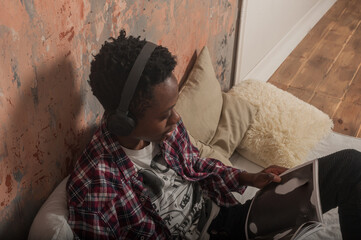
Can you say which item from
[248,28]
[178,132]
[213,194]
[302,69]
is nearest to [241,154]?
[213,194]

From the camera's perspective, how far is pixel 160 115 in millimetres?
974

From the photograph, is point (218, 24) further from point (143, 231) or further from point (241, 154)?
point (143, 231)

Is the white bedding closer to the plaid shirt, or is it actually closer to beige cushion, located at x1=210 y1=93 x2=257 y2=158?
beige cushion, located at x1=210 y1=93 x2=257 y2=158

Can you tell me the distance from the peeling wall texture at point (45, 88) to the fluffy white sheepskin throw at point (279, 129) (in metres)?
0.67

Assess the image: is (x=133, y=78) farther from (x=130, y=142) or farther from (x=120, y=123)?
(x=130, y=142)

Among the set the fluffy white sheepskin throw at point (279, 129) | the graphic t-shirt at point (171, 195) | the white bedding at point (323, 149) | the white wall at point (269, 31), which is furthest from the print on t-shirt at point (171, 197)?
the white wall at point (269, 31)

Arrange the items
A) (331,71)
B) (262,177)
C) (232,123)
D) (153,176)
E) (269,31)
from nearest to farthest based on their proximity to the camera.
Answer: (153,176)
(262,177)
(232,123)
(269,31)
(331,71)

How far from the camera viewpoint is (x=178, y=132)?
1214mm

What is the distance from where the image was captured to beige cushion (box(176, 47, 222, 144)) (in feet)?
4.96

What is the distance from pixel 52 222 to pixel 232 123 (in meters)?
0.92

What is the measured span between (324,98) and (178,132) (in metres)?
1.53

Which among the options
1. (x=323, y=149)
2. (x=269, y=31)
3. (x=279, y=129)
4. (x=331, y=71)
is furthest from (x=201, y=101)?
(x=331, y=71)

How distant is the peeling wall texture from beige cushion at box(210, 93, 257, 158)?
0.55 meters

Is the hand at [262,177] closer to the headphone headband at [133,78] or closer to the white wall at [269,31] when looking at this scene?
the headphone headband at [133,78]
